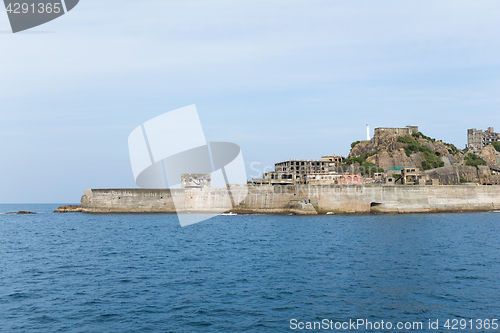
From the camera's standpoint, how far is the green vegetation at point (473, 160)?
111438 millimetres

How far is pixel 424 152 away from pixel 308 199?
5205 cm

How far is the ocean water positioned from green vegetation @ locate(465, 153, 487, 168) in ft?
265

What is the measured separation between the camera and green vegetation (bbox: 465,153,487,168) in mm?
111438

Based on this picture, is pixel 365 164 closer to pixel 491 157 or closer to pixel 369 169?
pixel 369 169

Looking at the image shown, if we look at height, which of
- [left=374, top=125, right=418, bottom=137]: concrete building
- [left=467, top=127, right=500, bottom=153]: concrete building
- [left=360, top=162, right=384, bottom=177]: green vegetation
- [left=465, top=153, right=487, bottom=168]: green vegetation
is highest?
[left=467, top=127, right=500, bottom=153]: concrete building

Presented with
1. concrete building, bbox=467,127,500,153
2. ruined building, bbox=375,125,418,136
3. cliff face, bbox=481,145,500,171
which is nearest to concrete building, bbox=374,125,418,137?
ruined building, bbox=375,125,418,136

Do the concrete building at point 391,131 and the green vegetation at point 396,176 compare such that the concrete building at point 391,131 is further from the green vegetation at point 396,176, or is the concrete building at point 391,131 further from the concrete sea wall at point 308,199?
the concrete sea wall at point 308,199

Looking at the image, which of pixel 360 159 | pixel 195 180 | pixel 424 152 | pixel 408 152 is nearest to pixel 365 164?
pixel 360 159

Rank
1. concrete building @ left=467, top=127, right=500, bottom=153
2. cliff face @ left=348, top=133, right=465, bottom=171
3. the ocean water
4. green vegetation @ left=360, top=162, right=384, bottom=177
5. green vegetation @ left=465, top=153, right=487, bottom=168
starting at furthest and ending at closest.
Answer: concrete building @ left=467, top=127, right=500, bottom=153 → green vegetation @ left=465, top=153, right=487, bottom=168 → cliff face @ left=348, top=133, right=465, bottom=171 → green vegetation @ left=360, top=162, right=384, bottom=177 → the ocean water

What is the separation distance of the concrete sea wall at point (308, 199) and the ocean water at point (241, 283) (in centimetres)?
3741

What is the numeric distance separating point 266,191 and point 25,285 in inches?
2346

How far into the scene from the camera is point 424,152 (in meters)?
111

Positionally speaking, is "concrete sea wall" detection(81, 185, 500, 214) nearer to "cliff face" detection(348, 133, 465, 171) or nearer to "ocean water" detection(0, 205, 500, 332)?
"cliff face" detection(348, 133, 465, 171)

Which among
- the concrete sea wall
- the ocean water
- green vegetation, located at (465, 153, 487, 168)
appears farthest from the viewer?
green vegetation, located at (465, 153, 487, 168)
